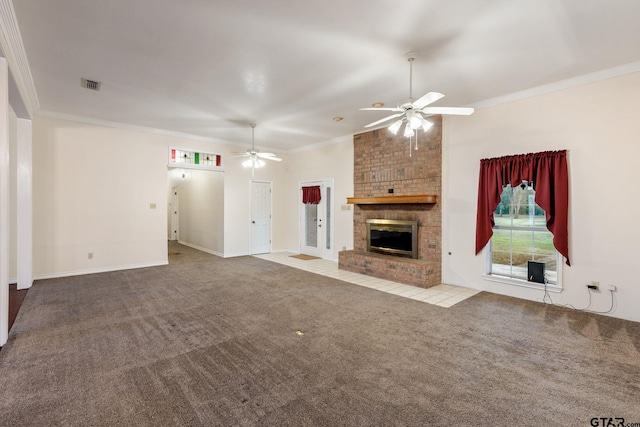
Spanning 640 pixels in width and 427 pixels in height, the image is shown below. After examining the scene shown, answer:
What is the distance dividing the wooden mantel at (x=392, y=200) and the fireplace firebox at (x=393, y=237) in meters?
0.41

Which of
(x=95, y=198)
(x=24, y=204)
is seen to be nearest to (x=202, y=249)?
(x=95, y=198)

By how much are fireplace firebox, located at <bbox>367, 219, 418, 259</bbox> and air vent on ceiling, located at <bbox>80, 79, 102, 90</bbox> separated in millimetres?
5004

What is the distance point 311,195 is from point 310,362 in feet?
18.1

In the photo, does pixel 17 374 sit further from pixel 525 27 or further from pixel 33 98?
pixel 525 27

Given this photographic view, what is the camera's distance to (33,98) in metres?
4.46

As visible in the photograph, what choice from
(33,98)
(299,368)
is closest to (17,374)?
(299,368)

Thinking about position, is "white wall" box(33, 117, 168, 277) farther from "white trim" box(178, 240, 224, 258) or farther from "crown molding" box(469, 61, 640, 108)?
"crown molding" box(469, 61, 640, 108)

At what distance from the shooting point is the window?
417 centimetres

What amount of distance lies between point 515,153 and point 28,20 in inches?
229

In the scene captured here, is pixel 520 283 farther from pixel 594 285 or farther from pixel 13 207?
pixel 13 207

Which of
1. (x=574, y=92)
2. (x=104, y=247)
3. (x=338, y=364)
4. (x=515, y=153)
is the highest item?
(x=574, y=92)

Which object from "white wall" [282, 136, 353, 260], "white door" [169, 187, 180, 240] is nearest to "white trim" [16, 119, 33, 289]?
"white wall" [282, 136, 353, 260]

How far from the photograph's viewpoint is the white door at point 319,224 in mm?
7328

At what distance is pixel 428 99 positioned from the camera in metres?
2.88
